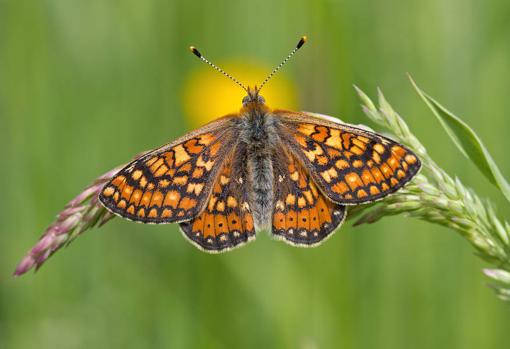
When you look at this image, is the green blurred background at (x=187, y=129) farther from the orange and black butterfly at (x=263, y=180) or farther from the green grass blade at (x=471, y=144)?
the green grass blade at (x=471, y=144)

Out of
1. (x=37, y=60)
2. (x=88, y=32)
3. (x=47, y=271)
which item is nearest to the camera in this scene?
(x=47, y=271)

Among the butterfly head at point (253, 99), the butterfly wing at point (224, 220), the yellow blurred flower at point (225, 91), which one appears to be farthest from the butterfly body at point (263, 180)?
the yellow blurred flower at point (225, 91)

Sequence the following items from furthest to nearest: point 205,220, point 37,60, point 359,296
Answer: point 37,60, point 359,296, point 205,220

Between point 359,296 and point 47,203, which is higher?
point 47,203

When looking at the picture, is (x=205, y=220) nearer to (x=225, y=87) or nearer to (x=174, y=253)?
(x=174, y=253)

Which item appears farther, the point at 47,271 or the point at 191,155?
the point at 47,271

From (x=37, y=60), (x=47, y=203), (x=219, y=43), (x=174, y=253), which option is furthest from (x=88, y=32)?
(x=174, y=253)

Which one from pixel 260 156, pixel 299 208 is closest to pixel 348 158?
pixel 299 208

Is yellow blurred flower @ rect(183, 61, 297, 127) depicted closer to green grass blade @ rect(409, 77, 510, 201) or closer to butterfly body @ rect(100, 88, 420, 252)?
butterfly body @ rect(100, 88, 420, 252)
